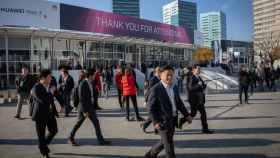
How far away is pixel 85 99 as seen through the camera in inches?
382

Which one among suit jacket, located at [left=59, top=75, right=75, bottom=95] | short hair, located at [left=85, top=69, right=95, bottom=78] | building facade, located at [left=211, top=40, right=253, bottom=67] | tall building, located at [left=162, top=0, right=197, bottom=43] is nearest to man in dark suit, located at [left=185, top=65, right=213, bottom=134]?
short hair, located at [left=85, top=69, right=95, bottom=78]

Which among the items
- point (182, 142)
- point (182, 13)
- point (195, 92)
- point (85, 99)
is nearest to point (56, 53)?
point (195, 92)

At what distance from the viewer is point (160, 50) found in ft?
148

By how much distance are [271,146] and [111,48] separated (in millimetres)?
28173

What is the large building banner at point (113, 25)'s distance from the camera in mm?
30156

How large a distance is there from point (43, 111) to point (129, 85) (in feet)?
18.3

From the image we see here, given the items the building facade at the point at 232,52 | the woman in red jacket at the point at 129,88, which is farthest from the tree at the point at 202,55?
the woman in red jacket at the point at 129,88

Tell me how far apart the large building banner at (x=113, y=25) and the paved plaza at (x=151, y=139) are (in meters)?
16.1

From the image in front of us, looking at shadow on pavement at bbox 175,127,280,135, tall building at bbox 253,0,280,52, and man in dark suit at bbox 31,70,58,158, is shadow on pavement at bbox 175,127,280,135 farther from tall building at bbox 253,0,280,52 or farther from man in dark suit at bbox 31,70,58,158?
tall building at bbox 253,0,280,52

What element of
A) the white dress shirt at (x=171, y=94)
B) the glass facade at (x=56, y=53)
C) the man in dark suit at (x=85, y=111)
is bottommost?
the man in dark suit at (x=85, y=111)

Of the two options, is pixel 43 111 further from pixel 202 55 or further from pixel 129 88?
pixel 202 55

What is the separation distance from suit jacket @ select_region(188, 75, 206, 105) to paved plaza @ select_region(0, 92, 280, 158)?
0.75 meters

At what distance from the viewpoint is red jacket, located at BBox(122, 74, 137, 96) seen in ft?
45.4

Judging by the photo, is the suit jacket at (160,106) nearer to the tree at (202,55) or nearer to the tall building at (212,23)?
the tree at (202,55)
